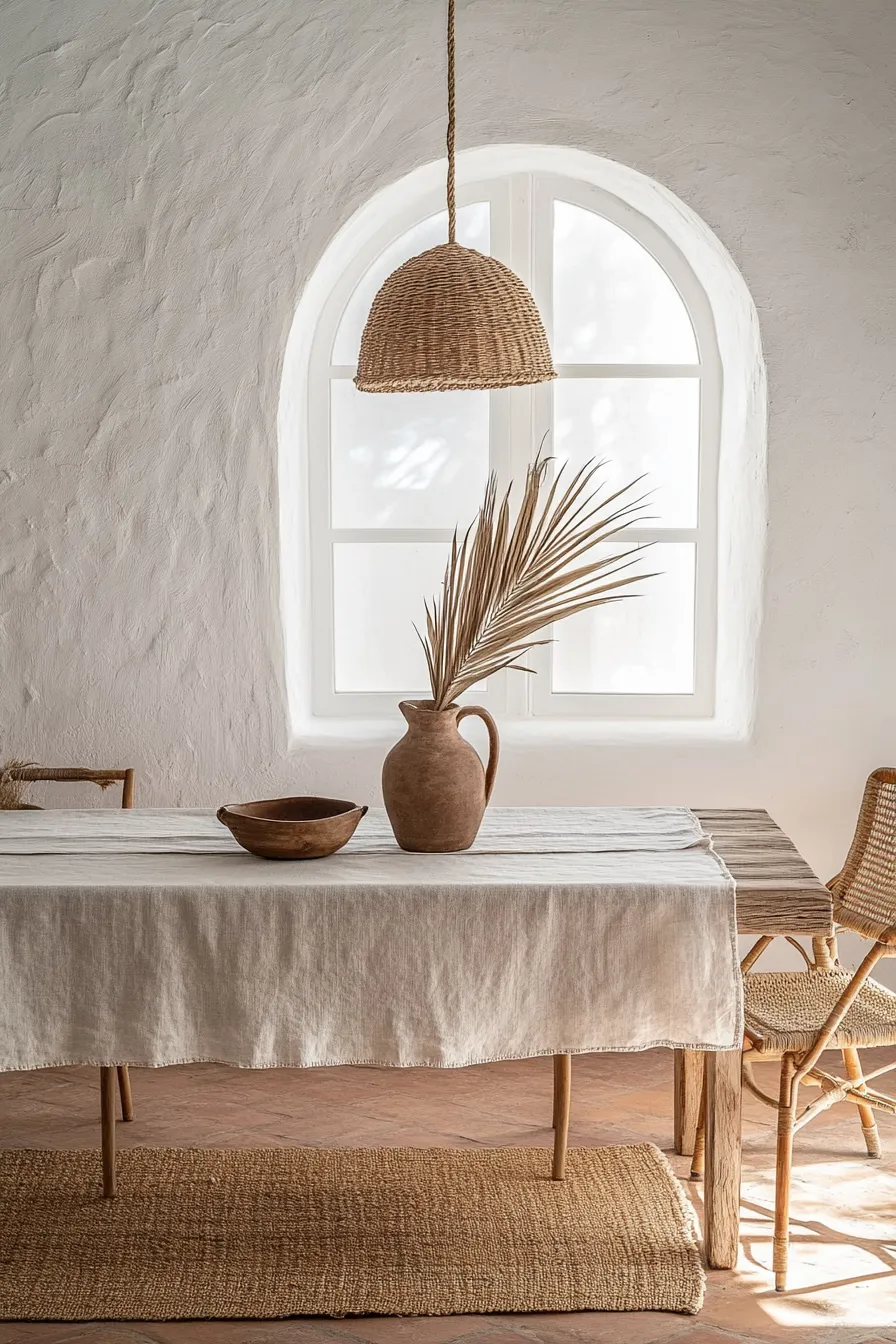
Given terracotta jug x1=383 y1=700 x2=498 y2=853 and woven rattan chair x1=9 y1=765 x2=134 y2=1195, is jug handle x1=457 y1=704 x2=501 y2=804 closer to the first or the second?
terracotta jug x1=383 y1=700 x2=498 y2=853

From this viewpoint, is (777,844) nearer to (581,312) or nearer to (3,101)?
(581,312)

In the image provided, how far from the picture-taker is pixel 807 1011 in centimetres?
280

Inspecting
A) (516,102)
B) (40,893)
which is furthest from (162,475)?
(40,893)

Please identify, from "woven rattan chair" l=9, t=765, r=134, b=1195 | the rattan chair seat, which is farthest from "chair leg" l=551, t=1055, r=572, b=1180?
"woven rattan chair" l=9, t=765, r=134, b=1195

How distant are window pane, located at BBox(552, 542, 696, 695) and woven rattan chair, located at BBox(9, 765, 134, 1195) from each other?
150 cm

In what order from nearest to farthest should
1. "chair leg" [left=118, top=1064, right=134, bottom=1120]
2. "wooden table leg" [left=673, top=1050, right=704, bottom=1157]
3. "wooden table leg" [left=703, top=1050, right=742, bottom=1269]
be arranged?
"wooden table leg" [left=703, top=1050, right=742, bottom=1269] < "wooden table leg" [left=673, top=1050, right=704, bottom=1157] < "chair leg" [left=118, top=1064, right=134, bottom=1120]

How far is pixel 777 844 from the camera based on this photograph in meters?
2.92

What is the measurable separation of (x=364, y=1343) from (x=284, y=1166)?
0.75 m

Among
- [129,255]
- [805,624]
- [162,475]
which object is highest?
[129,255]

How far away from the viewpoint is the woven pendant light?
2619mm

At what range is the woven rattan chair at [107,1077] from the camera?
296 cm

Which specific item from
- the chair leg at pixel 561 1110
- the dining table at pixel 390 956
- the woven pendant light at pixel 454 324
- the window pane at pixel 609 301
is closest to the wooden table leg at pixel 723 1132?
the dining table at pixel 390 956

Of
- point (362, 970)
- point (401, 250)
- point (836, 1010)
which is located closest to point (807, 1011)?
point (836, 1010)

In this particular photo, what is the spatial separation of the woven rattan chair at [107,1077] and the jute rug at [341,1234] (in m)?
0.09
